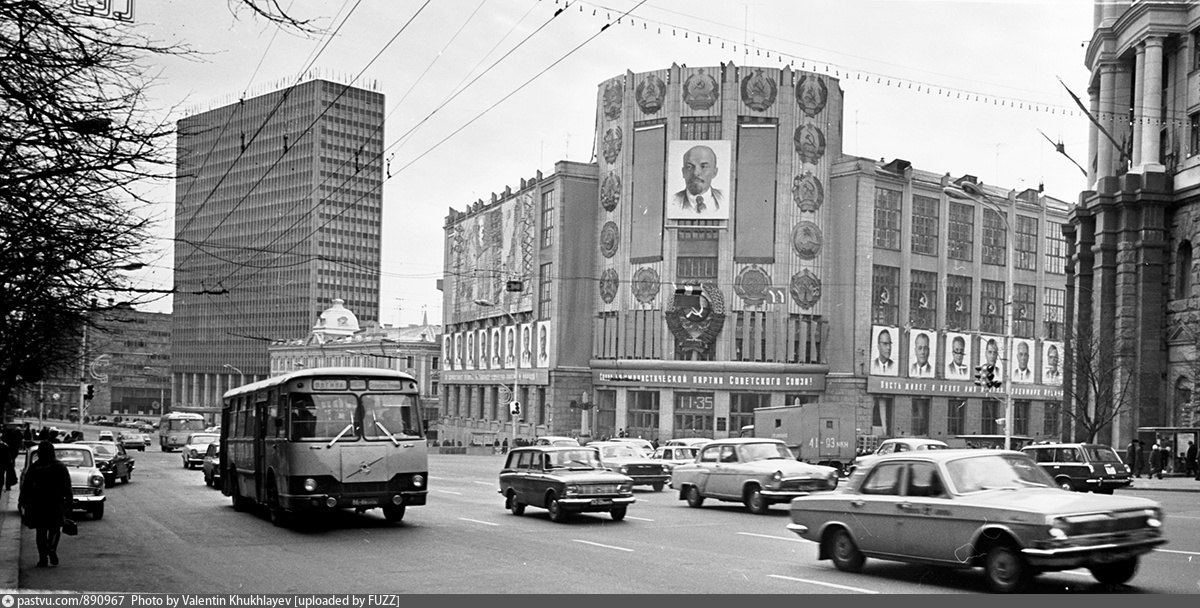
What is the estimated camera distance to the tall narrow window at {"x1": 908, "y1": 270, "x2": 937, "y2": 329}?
8125 centimetres

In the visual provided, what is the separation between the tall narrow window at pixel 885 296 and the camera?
79375 mm

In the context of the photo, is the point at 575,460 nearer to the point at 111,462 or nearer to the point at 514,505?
the point at 514,505

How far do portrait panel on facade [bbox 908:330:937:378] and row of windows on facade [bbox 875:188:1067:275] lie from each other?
564 cm

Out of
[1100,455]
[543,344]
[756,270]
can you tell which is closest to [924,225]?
[756,270]

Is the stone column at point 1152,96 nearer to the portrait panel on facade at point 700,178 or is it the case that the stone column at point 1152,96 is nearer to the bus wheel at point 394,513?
the portrait panel on facade at point 700,178

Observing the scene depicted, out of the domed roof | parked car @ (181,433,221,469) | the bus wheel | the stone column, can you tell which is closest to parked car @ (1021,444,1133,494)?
the bus wheel

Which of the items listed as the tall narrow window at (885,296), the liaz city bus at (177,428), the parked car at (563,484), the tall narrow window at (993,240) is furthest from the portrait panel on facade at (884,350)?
the parked car at (563,484)

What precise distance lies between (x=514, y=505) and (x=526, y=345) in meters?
65.0

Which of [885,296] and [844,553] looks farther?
[885,296]

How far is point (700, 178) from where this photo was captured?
256 ft

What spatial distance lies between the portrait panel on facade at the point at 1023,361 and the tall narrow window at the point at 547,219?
34.2 metres

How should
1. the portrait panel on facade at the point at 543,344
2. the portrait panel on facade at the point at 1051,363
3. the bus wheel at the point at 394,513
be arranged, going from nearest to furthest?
the bus wheel at the point at 394,513 → the portrait panel on facade at the point at 543,344 → the portrait panel on facade at the point at 1051,363

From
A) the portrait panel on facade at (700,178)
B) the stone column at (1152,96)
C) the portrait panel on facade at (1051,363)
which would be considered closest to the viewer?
the stone column at (1152,96)
